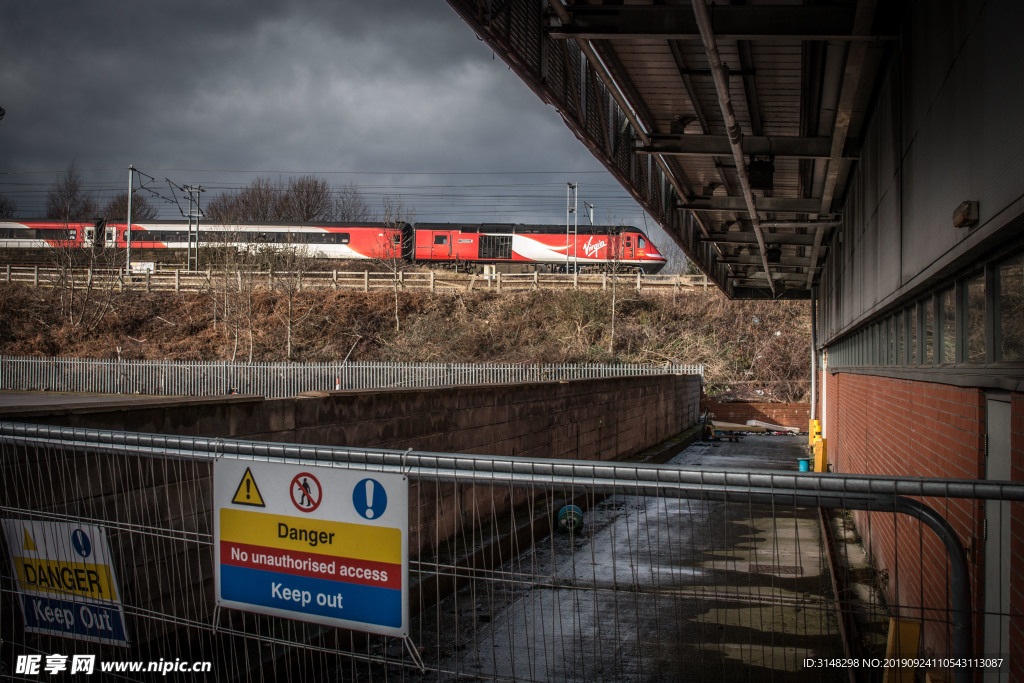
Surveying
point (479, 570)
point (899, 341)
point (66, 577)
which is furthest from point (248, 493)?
point (899, 341)

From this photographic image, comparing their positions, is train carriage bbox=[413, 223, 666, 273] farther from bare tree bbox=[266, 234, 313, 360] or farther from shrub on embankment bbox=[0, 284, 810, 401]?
bare tree bbox=[266, 234, 313, 360]

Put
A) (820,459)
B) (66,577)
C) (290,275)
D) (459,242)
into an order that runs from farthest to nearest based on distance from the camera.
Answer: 1. (459,242)
2. (290,275)
3. (820,459)
4. (66,577)

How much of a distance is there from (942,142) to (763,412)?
106ft

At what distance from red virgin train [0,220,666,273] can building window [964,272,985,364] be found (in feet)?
154

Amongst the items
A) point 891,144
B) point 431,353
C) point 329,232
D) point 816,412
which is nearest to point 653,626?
point 891,144

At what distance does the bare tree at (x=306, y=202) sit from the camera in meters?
95.8

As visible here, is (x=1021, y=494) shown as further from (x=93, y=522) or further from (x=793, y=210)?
(x=793, y=210)

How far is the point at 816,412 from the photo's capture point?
1008 inches

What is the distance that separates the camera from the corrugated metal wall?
3033 millimetres

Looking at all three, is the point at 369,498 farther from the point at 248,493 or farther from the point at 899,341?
the point at 899,341

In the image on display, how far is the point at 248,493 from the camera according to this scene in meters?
3.06

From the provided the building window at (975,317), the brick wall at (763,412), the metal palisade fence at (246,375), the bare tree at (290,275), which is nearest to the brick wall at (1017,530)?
the building window at (975,317)

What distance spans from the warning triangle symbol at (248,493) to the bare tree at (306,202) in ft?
312

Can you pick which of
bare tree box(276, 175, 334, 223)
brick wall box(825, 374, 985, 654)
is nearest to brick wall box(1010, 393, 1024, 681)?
brick wall box(825, 374, 985, 654)
